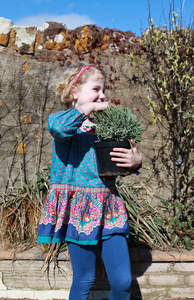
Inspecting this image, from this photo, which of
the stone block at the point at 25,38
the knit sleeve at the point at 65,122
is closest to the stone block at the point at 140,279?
the knit sleeve at the point at 65,122

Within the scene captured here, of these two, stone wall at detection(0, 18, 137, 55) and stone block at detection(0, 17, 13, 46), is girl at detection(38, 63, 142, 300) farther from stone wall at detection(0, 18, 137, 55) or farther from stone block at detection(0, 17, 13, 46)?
stone block at detection(0, 17, 13, 46)

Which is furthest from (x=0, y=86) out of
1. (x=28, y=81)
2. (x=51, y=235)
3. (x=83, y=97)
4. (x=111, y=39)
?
(x=51, y=235)

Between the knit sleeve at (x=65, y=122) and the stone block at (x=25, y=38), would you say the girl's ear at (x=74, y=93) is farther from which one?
the stone block at (x=25, y=38)

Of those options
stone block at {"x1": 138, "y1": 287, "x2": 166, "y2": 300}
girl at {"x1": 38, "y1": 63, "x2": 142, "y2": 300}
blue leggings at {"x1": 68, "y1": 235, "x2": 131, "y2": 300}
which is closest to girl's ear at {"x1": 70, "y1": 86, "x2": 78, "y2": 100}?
girl at {"x1": 38, "y1": 63, "x2": 142, "y2": 300}

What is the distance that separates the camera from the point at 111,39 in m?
3.95

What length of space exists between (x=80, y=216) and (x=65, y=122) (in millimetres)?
562

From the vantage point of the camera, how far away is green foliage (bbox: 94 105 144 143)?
1.82m

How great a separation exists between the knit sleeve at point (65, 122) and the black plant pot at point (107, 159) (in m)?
0.18

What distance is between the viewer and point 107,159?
6.07ft

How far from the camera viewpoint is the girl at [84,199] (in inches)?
72.6

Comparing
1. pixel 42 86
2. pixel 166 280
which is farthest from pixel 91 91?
pixel 42 86

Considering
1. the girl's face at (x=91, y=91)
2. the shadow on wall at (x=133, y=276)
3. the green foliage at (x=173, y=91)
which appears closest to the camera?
the girl's face at (x=91, y=91)

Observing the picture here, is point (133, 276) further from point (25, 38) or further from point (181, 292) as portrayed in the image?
point (25, 38)

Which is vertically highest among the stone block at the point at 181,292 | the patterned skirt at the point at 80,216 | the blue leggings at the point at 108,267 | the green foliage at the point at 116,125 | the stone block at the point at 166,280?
the green foliage at the point at 116,125
